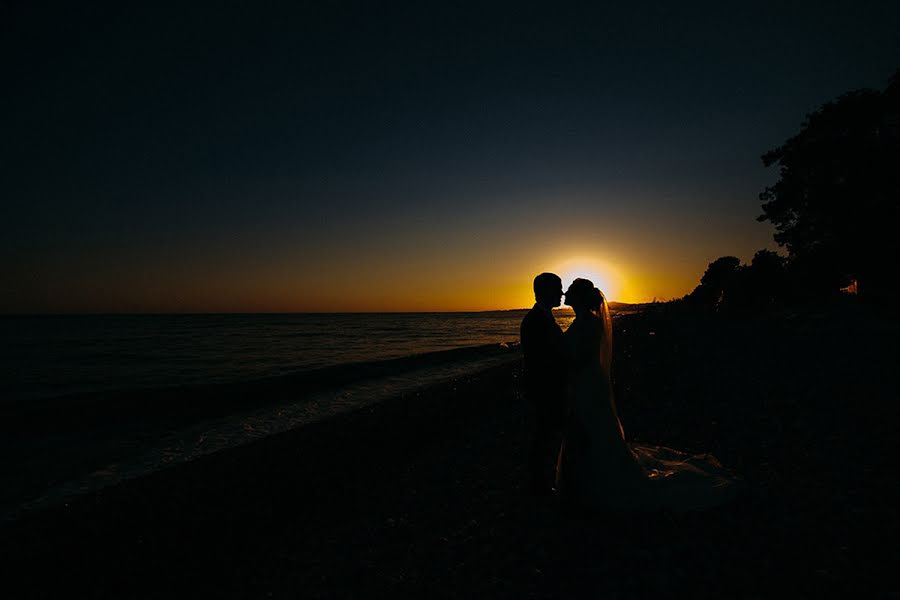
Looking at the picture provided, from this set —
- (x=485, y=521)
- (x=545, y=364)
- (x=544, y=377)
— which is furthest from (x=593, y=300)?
(x=485, y=521)

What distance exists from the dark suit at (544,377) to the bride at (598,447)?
0.27m

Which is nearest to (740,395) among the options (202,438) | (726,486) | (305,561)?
(726,486)

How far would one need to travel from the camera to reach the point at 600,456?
5.73 meters

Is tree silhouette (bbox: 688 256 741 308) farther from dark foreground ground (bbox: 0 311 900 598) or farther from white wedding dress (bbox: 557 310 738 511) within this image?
white wedding dress (bbox: 557 310 738 511)

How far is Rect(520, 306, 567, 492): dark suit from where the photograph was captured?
601cm

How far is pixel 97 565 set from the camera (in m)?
6.34

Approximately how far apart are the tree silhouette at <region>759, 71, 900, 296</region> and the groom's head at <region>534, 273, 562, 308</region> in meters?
23.4

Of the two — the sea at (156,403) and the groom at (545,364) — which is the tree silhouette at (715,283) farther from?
the groom at (545,364)

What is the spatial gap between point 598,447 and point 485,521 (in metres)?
1.84

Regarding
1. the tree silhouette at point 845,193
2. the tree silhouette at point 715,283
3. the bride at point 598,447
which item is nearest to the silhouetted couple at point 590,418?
the bride at point 598,447

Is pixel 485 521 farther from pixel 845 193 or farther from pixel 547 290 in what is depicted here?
pixel 845 193

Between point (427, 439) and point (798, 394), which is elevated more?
point (798, 394)

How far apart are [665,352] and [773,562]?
17.4m

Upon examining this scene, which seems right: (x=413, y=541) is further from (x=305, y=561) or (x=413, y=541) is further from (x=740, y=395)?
(x=740, y=395)
